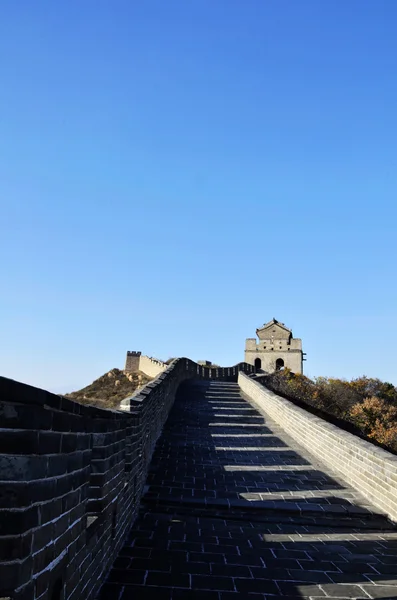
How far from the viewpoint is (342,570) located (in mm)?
→ 4473

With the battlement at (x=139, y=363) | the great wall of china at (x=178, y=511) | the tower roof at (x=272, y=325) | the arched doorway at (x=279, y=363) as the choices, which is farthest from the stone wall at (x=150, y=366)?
the great wall of china at (x=178, y=511)

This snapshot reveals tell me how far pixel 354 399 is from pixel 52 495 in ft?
96.8

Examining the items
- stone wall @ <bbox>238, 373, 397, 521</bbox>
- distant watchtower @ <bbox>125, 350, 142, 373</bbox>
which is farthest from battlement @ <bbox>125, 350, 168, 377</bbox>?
stone wall @ <bbox>238, 373, 397, 521</bbox>

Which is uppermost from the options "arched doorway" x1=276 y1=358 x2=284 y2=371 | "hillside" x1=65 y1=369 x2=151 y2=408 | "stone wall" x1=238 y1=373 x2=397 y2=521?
"arched doorway" x1=276 y1=358 x2=284 y2=371

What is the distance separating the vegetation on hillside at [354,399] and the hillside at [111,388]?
9.85 m

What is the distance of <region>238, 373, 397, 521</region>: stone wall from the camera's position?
646 cm

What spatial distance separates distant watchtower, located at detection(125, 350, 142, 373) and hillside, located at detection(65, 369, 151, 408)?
1.59 metres

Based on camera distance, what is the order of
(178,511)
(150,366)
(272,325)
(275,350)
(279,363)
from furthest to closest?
(272,325)
(275,350)
(279,363)
(150,366)
(178,511)

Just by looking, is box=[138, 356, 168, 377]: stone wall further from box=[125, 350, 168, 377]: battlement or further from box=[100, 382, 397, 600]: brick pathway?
box=[100, 382, 397, 600]: brick pathway

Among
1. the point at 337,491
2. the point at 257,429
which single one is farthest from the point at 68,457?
the point at 257,429

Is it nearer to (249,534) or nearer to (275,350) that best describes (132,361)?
(275,350)

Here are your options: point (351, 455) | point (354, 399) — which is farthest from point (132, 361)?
point (351, 455)

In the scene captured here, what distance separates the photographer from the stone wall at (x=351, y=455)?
6457 millimetres

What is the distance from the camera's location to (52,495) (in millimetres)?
2240
